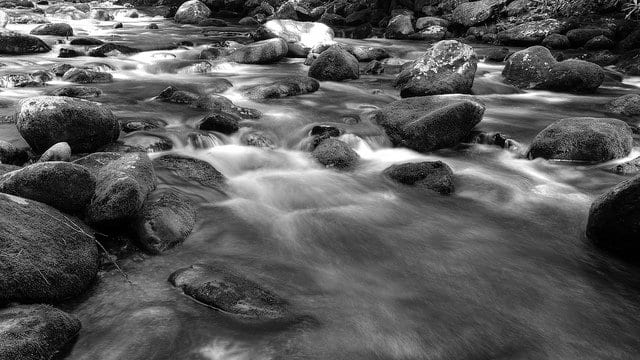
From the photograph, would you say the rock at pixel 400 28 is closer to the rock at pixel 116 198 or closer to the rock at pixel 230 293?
the rock at pixel 116 198

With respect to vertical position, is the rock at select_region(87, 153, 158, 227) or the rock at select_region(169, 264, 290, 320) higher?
the rock at select_region(87, 153, 158, 227)

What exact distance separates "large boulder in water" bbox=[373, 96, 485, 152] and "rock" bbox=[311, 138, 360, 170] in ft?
3.34

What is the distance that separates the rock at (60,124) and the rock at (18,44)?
362 inches

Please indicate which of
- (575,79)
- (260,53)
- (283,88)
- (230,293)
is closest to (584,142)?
(575,79)

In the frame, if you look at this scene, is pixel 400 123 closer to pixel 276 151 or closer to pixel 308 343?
pixel 276 151

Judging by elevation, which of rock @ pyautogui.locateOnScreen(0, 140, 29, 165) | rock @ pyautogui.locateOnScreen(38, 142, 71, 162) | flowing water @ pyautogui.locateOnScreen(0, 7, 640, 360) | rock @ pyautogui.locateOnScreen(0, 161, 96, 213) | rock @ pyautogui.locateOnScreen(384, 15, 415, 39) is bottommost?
flowing water @ pyautogui.locateOnScreen(0, 7, 640, 360)

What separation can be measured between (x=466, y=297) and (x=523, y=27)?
15.7 metres

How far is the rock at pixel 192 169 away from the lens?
5.80 metres

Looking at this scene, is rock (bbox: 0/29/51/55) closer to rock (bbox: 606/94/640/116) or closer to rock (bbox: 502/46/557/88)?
rock (bbox: 502/46/557/88)

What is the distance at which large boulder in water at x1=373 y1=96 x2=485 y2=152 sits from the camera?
23.7 feet

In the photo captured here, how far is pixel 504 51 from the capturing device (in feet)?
49.2

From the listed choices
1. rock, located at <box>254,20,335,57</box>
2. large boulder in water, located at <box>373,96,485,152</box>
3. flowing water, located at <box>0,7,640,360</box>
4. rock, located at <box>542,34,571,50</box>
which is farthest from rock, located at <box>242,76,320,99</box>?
rock, located at <box>542,34,571,50</box>

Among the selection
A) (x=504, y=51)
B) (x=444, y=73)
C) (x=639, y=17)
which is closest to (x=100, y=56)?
(x=444, y=73)

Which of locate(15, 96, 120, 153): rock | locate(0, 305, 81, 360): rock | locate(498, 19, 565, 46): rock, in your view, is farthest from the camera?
locate(498, 19, 565, 46): rock
